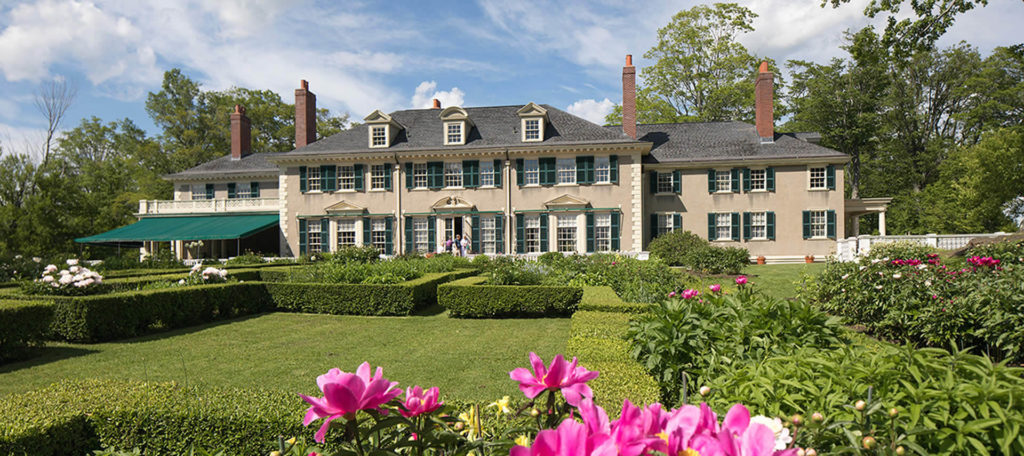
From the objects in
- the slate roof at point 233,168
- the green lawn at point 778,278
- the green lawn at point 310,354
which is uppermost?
the slate roof at point 233,168

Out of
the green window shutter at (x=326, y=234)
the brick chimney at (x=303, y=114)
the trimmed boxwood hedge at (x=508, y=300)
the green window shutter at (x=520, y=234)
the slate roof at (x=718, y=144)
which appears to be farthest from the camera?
the brick chimney at (x=303, y=114)

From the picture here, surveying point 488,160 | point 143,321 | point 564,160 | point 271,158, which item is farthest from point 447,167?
point 143,321

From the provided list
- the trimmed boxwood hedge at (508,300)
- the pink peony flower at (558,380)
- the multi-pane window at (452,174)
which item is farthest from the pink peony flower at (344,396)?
the multi-pane window at (452,174)

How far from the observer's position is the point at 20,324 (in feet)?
25.0

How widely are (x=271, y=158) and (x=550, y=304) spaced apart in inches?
791

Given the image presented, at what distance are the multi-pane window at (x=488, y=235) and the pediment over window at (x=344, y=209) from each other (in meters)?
5.89

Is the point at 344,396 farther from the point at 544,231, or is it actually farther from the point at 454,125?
the point at 454,125

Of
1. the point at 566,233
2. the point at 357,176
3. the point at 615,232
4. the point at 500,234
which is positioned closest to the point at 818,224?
the point at 615,232

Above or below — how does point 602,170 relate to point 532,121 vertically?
below

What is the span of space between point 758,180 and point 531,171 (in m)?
10.6

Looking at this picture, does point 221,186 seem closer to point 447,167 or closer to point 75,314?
point 447,167

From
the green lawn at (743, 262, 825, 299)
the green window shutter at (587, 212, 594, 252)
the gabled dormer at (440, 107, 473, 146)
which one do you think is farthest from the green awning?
the green lawn at (743, 262, 825, 299)

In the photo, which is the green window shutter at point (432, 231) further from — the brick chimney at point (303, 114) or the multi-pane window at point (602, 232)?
the brick chimney at point (303, 114)

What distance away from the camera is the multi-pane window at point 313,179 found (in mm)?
25828
